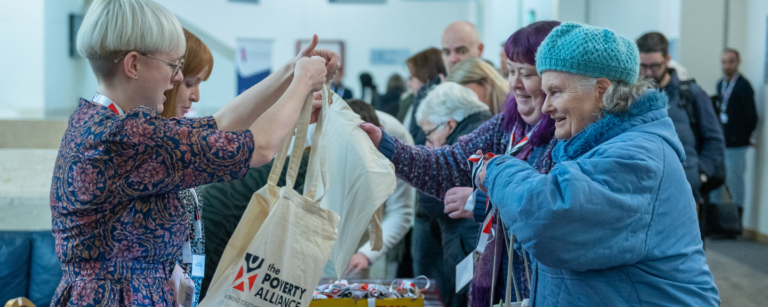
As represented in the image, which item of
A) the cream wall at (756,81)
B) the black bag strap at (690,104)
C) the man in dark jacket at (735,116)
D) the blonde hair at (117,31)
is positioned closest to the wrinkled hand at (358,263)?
the blonde hair at (117,31)

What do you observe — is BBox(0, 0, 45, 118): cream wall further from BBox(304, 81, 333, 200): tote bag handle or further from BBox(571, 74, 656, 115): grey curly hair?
BBox(571, 74, 656, 115): grey curly hair

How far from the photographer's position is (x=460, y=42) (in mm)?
3896

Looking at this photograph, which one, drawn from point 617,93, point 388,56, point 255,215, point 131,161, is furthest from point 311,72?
point 388,56

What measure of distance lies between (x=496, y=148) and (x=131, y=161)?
4.00ft

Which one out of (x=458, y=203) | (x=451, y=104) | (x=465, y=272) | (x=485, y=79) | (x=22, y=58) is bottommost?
(x=465, y=272)

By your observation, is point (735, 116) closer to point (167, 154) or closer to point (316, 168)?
point (316, 168)

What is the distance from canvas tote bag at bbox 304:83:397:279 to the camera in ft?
5.91

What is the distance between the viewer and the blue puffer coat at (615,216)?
1.14m

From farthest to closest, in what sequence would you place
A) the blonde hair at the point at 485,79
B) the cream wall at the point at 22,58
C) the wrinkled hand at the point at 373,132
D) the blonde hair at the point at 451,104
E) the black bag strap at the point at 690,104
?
1. the cream wall at the point at 22,58
2. the black bag strap at the point at 690,104
3. the blonde hair at the point at 485,79
4. the blonde hair at the point at 451,104
5. the wrinkled hand at the point at 373,132

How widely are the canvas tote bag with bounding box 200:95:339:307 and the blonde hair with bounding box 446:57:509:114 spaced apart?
5.38ft

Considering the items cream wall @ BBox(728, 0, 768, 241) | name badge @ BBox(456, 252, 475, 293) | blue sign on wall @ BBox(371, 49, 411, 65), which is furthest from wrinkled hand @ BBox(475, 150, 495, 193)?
blue sign on wall @ BBox(371, 49, 411, 65)

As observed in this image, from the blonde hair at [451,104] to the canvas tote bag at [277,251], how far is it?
4.31ft

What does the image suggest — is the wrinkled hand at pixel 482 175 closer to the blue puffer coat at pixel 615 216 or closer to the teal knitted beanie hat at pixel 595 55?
the blue puffer coat at pixel 615 216

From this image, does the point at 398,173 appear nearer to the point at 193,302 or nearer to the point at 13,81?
the point at 193,302
